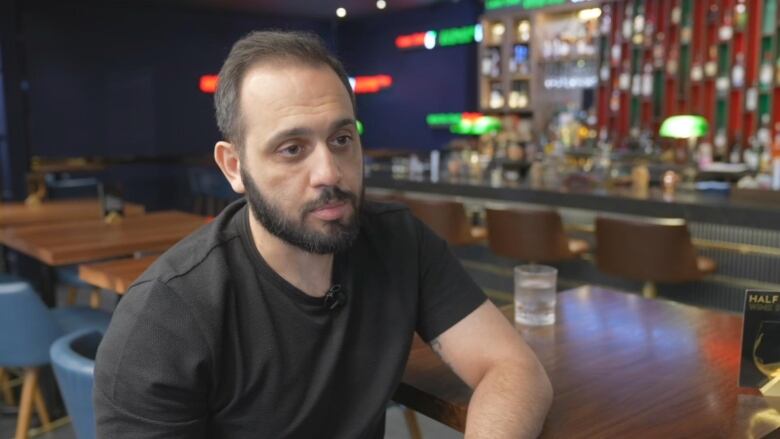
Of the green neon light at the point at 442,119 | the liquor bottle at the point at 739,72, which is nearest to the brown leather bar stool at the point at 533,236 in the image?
the liquor bottle at the point at 739,72

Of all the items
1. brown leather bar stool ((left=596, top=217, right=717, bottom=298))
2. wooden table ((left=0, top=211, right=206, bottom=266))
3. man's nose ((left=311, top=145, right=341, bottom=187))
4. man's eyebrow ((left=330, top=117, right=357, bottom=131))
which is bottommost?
brown leather bar stool ((left=596, top=217, right=717, bottom=298))

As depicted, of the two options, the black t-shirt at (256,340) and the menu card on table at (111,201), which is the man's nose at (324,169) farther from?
the menu card on table at (111,201)

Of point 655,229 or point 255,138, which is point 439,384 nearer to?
point 255,138

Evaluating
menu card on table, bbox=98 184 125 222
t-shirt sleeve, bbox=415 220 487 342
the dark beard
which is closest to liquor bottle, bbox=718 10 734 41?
menu card on table, bbox=98 184 125 222

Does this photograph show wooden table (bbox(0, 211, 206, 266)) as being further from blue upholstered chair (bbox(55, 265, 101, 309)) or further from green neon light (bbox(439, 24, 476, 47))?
green neon light (bbox(439, 24, 476, 47))

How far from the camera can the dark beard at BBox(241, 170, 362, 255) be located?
4.50 feet

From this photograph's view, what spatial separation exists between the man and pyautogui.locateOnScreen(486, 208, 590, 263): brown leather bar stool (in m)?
2.68

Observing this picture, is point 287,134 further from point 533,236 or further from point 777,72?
point 777,72

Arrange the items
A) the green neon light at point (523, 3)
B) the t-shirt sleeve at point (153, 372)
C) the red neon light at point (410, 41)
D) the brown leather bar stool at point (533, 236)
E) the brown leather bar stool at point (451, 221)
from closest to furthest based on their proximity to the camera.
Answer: the t-shirt sleeve at point (153, 372) < the brown leather bar stool at point (533, 236) < the brown leather bar stool at point (451, 221) < the green neon light at point (523, 3) < the red neon light at point (410, 41)

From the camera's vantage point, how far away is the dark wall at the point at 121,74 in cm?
919

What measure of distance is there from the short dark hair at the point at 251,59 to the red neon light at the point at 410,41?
9312 millimetres

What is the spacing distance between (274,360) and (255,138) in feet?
1.38

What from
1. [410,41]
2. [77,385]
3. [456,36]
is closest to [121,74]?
[410,41]

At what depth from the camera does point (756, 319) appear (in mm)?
1500
